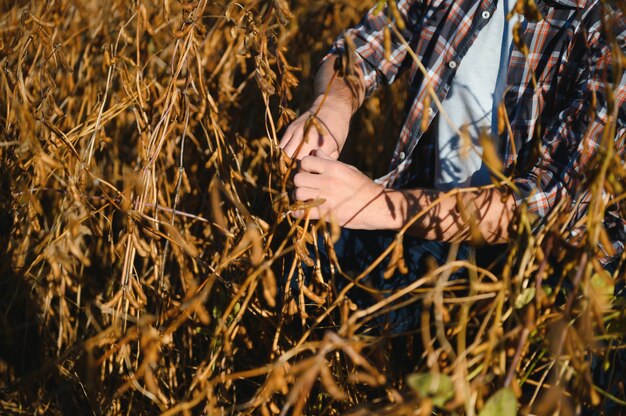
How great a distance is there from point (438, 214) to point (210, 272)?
0.40m

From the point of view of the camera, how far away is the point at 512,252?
27.7 inches

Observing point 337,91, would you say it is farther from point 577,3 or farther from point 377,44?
point 577,3

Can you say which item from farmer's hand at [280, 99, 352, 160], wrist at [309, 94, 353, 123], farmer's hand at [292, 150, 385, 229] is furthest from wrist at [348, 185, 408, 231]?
wrist at [309, 94, 353, 123]

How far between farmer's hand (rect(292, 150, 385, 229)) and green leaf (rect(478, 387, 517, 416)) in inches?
13.0

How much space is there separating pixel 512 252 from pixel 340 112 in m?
0.51

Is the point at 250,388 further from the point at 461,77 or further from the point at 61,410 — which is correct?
the point at 461,77

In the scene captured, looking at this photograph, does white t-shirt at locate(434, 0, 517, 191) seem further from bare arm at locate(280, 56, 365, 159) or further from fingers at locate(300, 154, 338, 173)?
fingers at locate(300, 154, 338, 173)

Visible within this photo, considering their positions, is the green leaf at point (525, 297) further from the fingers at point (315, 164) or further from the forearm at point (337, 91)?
the forearm at point (337, 91)

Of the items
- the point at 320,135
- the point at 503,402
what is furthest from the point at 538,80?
the point at 503,402

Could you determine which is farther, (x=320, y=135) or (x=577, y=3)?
(x=577, y=3)

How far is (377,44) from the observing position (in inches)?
48.7

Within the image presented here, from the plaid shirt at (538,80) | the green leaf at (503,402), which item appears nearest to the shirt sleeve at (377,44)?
the plaid shirt at (538,80)

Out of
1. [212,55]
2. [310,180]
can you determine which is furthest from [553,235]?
[212,55]

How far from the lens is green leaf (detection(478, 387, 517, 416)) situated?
2.07 feet
